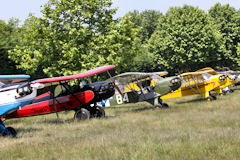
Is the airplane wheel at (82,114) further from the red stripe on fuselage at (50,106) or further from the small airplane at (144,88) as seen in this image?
the small airplane at (144,88)

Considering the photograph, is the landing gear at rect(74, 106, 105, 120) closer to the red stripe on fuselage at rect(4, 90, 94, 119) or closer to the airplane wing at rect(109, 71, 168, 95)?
the red stripe on fuselage at rect(4, 90, 94, 119)

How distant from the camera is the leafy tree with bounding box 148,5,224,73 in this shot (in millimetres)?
41031

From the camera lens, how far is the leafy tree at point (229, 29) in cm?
4434

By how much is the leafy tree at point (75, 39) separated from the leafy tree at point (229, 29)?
86.4 ft

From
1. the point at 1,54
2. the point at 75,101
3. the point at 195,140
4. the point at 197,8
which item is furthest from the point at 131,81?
the point at 197,8

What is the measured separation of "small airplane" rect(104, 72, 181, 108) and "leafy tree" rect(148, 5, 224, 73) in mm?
25219

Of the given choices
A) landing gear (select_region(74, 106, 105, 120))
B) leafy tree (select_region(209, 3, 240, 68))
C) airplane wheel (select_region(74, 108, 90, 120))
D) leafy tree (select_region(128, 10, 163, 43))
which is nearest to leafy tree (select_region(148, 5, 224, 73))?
leafy tree (select_region(209, 3, 240, 68))

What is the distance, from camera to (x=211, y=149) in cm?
592

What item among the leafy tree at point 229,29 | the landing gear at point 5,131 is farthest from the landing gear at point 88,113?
the leafy tree at point 229,29


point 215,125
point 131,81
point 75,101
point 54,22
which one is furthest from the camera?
point 54,22

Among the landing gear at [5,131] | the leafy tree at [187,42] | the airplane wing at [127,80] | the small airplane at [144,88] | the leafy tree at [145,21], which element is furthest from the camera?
the leafy tree at [145,21]

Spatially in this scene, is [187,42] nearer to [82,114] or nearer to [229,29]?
[229,29]

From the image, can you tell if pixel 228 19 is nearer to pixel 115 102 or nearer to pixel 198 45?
pixel 198 45

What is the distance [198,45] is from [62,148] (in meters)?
36.4
